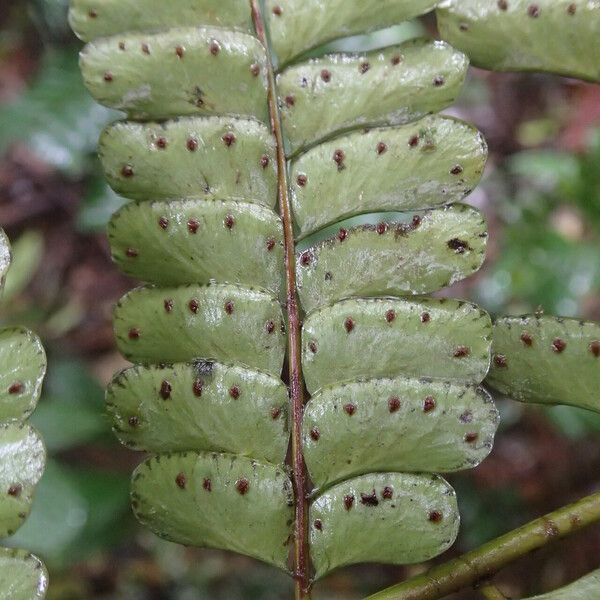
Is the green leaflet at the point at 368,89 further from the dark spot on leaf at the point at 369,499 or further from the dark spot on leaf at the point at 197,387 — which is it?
the dark spot on leaf at the point at 369,499

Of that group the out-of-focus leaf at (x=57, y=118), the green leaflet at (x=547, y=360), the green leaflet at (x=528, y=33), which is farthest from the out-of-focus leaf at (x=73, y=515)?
the green leaflet at (x=528, y=33)

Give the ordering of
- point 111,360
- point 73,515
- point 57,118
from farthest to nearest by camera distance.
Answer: point 111,360 < point 57,118 < point 73,515

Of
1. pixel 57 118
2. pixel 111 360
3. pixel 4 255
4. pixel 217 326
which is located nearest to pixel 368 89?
pixel 217 326

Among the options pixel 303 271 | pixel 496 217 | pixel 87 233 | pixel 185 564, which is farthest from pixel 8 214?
pixel 303 271

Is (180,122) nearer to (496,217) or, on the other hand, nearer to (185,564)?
(185,564)

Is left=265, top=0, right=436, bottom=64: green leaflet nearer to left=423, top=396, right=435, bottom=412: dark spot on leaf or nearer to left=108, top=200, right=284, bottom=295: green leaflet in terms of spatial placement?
left=108, top=200, right=284, bottom=295: green leaflet

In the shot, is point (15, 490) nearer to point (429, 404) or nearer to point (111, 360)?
point (429, 404)
